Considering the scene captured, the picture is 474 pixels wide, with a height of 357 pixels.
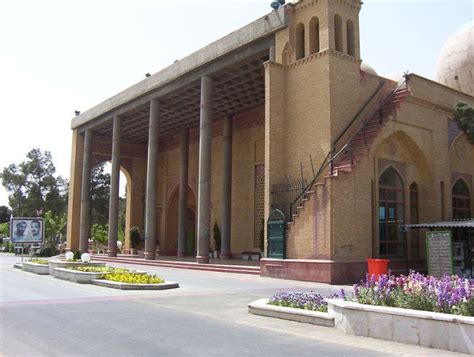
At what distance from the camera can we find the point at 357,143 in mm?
20094

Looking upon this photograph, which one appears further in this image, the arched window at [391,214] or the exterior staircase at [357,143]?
the arched window at [391,214]

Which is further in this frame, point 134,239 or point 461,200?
point 134,239

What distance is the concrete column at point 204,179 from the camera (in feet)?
84.2

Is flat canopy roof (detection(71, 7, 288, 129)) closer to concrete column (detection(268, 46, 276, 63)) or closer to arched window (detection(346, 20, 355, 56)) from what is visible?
concrete column (detection(268, 46, 276, 63))

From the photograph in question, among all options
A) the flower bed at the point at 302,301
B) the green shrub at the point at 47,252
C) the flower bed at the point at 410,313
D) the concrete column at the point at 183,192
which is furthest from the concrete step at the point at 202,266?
the green shrub at the point at 47,252

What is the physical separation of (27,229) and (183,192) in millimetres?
12290

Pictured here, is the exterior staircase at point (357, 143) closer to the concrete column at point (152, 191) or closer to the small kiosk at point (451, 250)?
the small kiosk at point (451, 250)

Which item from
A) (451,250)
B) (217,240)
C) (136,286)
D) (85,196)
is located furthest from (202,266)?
Answer: (85,196)

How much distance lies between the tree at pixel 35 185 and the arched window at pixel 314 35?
5793cm

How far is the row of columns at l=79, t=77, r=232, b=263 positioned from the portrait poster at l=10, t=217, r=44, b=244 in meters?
6.17

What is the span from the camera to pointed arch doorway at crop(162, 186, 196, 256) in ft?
128

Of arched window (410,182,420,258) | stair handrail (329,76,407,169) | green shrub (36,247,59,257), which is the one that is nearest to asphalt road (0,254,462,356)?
stair handrail (329,76,407,169)

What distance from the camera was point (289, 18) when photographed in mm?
22188

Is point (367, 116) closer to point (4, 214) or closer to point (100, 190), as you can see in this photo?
point (100, 190)
